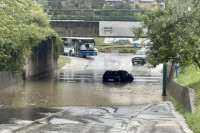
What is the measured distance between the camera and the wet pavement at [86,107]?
17578mm

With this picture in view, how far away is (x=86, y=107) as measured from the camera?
80.6ft

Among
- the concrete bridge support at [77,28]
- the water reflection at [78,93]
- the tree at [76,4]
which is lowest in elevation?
the water reflection at [78,93]

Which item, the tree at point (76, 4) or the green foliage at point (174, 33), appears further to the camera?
the tree at point (76, 4)

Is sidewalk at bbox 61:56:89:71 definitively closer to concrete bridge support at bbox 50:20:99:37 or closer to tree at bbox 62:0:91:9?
concrete bridge support at bbox 50:20:99:37

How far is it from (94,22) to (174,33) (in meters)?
26.0

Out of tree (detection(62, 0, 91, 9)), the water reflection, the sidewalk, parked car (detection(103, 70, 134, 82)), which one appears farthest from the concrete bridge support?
tree (detection(62, 0, 91, 9))

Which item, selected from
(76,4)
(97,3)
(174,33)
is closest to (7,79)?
(174,33)

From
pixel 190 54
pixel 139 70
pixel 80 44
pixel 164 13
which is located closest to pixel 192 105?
pixel 190 54

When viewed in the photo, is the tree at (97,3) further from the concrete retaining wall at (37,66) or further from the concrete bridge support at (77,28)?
the concrete bridge support at (77,28)

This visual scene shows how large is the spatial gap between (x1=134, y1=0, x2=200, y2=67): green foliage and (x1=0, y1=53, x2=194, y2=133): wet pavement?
2.85 metres

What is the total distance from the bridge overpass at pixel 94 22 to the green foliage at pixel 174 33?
21.2 m

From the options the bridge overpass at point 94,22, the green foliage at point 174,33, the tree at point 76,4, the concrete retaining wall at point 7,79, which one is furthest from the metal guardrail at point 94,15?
the tree at point 76,4

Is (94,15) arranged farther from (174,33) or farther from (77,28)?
(174,33)

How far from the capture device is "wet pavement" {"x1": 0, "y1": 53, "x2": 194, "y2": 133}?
17.6 metres
